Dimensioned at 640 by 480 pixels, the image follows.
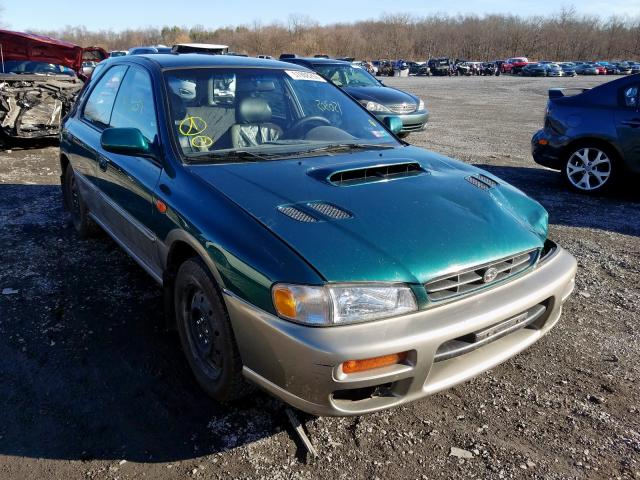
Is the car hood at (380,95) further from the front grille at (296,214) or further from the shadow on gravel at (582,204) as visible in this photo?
the front grille at (296,214)

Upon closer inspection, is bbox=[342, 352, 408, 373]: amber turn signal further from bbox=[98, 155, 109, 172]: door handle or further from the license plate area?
bbox=[98, 155, 109, 172]: door handle

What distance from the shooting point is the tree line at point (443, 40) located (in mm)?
85938

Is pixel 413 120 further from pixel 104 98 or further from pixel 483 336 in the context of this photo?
pixel 483 336

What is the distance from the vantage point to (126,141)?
279 cm

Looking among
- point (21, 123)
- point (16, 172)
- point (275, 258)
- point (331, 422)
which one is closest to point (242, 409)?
point (331, 422)

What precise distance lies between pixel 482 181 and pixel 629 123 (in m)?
4.15

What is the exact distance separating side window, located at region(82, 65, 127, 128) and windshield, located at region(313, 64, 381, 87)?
6907 millimetres

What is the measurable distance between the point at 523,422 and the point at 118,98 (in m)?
Result: 3.26

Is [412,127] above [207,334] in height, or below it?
above

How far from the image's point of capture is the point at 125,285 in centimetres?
372

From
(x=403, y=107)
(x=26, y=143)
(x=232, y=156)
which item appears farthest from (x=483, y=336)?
(x=26, y=143)

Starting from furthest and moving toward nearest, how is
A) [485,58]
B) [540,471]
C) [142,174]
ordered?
[485,58]
[142,174]
[540,471]

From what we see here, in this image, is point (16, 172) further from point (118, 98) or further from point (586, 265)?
point (586, 265)

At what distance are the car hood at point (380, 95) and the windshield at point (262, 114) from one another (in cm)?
629
